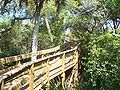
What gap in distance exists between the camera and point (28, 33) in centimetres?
2786

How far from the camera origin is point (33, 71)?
725 centimetres

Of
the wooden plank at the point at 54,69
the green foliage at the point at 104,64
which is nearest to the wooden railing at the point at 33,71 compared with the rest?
the wooden plank at the point at 54,69

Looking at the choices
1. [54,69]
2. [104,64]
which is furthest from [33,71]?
[104,64]

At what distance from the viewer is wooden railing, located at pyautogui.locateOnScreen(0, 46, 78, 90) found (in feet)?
20.3

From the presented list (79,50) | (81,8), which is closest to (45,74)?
(79,50)

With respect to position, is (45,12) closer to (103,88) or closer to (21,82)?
(103,88)

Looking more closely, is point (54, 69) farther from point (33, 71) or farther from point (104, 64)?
point (33, 71)

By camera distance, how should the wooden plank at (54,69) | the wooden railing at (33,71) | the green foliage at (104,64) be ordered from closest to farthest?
the wooden railing at (33,71)
the wooden plank at (54,69)
the green foliage at (104,64)

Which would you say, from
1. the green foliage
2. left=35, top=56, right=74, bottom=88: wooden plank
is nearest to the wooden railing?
left=35, top=56, right=74, bottom=88: wooden plank

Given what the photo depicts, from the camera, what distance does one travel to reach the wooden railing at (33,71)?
6.20 meters

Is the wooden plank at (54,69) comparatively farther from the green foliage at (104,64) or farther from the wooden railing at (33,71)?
the green foliage at (104,64)

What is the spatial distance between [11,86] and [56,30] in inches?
693

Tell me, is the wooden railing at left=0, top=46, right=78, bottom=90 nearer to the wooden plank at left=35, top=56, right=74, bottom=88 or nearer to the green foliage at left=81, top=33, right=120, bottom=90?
the wooden plank at left=35, top=56, right=74, bottom=88

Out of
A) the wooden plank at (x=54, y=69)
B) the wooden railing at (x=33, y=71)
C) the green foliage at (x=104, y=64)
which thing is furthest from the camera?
the green foliage at (x=104, y=64)
